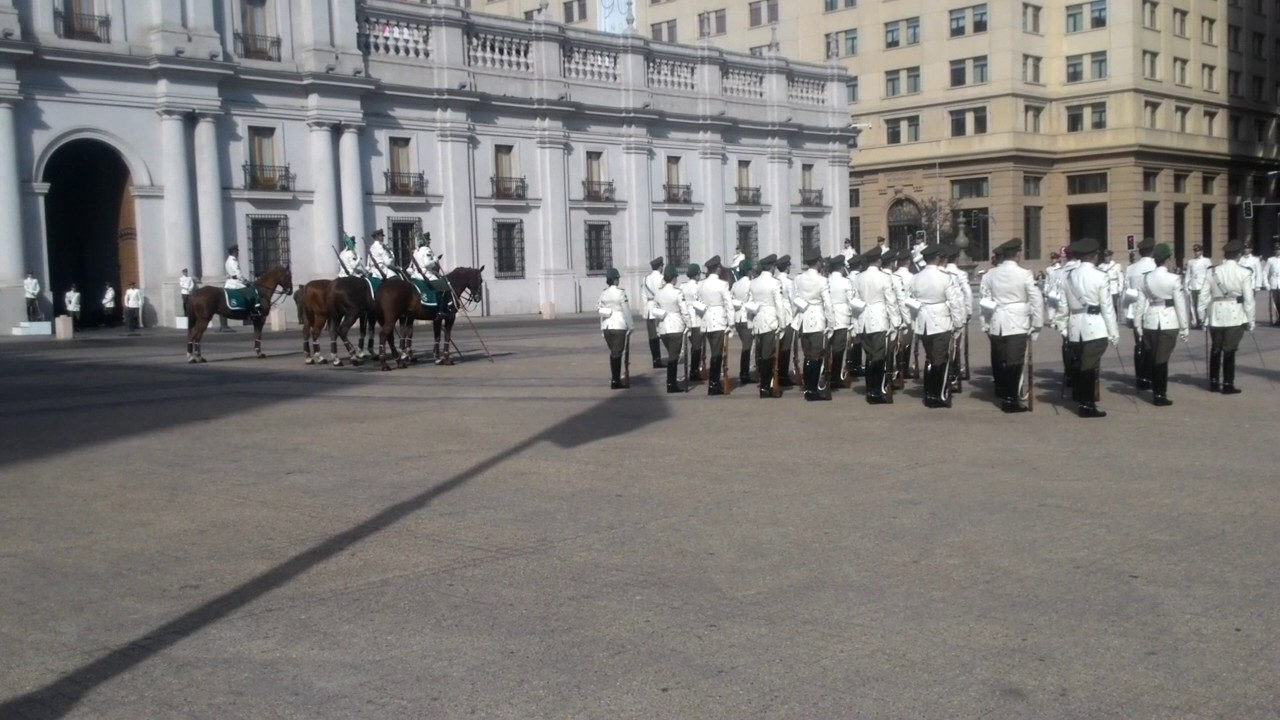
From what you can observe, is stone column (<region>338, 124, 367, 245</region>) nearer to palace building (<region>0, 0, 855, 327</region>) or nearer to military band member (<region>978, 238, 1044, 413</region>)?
palace building (<region>0, 0, 855, 327</region>)

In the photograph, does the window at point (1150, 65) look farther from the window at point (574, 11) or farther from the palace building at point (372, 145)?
the window at point (574, 11)

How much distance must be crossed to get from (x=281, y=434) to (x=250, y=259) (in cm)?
2670

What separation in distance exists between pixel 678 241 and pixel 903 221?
2742cm

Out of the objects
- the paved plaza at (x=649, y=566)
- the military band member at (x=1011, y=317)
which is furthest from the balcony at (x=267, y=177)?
the military band member at (x=1011, y=317)

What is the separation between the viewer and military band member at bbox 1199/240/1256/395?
653 inches

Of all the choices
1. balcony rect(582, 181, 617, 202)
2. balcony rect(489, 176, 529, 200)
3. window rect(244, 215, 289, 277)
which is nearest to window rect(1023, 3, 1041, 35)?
balcony rect(582, 181, 617, 202)

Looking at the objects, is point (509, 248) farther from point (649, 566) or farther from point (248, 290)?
point (649, 566)

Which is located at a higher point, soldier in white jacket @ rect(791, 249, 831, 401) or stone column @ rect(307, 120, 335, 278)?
stone column @ rect(307, 120, 335, 278)

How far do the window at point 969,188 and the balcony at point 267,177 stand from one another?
142 ft

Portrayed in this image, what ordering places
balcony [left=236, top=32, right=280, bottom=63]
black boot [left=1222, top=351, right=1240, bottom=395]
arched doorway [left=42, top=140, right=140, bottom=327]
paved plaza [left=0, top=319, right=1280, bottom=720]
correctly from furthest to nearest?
balcony [left=236, top=32, right=280, bottom=63]
arched doorway [left=42, top=140, right=140, bottom=327]
black boot [left=1222, top=351, right=1240, bottom=395]
paved plaza [left=0, top=319, right=1280, bottom=720]

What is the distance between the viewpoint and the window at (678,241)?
169 feet

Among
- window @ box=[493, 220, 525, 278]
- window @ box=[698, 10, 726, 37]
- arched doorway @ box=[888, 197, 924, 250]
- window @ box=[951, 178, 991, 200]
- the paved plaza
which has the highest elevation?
window @ box=[698, 10, 726, 37]

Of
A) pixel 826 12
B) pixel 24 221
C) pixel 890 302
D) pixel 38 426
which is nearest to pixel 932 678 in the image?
pixel 890 302

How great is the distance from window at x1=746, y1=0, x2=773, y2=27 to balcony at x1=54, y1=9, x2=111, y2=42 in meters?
47.9
